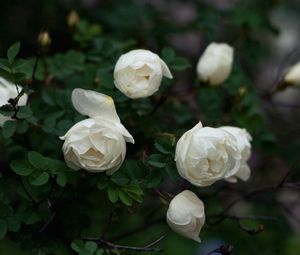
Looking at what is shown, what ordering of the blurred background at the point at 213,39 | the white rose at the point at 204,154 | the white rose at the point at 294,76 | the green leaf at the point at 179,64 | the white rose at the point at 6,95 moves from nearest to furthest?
1. the white rose at the point at 204,154
2. the white rose at the point at 6,95
3. the green leaf at the point at 179,64
4. the white rose at the point at 294,76
5. the blurred background at the point at 213,39

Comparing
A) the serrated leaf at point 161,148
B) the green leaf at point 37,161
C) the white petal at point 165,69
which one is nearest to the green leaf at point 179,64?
the white petal at point 165,69

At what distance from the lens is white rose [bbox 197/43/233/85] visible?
130 centimetres

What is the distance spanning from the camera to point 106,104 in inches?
40.8

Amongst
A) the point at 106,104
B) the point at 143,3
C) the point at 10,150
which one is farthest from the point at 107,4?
the point at 106,104

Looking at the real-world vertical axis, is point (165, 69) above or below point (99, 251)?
above

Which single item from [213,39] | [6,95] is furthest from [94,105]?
[213,39]

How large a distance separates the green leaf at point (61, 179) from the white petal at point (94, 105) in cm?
→ 11

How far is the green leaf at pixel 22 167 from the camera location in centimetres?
106

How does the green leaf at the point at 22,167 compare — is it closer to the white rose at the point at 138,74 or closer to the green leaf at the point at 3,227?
the green leaf at the point at 3,227

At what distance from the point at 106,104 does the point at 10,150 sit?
0.29 meters

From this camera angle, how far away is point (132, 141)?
1.03 meters

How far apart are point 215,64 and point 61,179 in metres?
0.43

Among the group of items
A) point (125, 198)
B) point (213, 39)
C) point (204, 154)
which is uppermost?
point (204, 154)

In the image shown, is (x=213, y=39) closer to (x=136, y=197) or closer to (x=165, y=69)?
(x=165, y=69)
